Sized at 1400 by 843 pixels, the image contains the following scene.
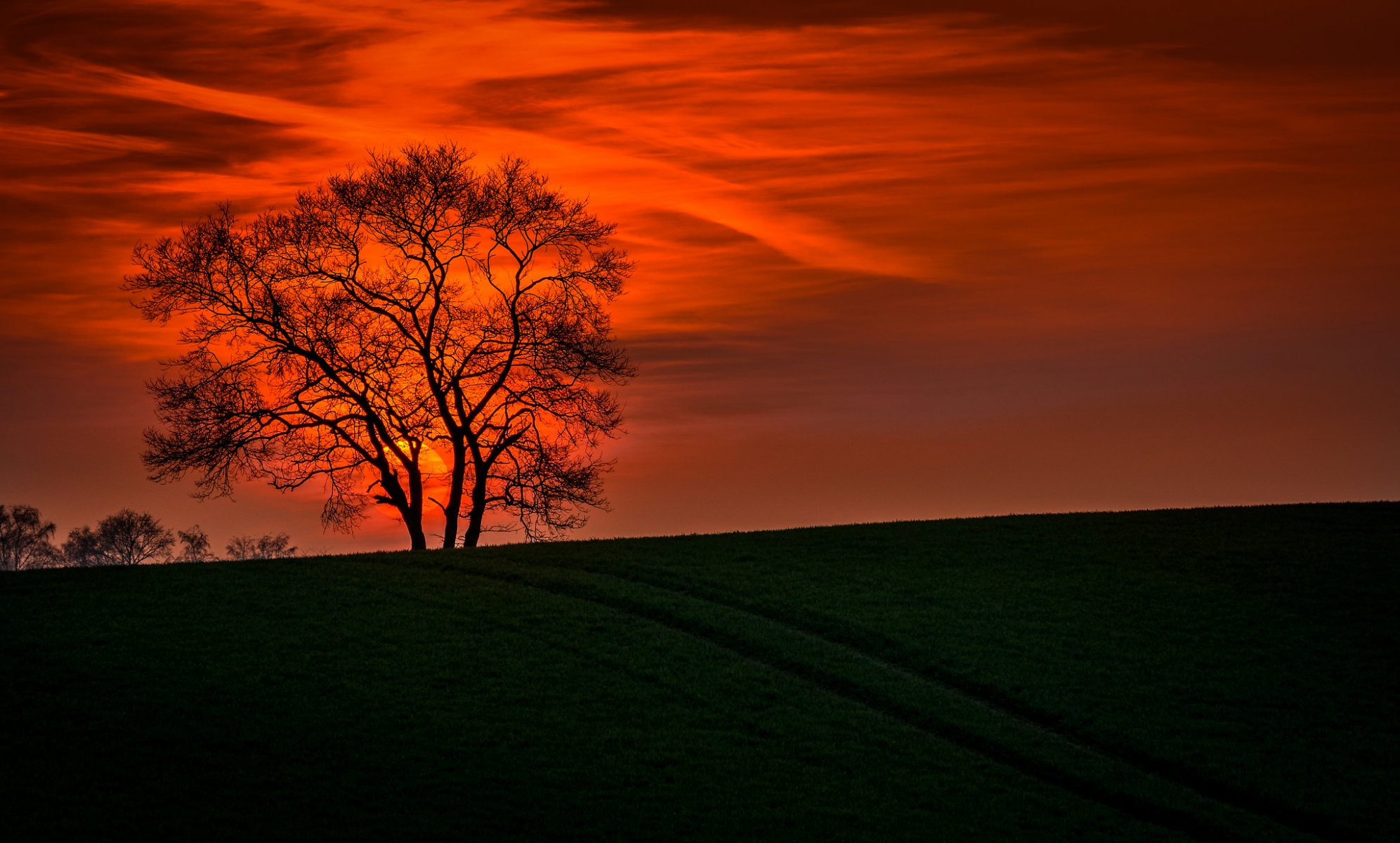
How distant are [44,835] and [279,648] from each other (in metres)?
11.3

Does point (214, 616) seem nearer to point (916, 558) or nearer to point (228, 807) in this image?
point (228, 807)

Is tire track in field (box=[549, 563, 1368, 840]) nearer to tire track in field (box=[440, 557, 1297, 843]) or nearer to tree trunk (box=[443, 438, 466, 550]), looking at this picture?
tire track in field (box=[440, 557, 1297, 843])

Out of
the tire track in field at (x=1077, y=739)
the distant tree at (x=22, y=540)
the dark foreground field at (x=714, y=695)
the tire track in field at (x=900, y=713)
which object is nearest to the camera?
the dark foreground field at (x=714, y=695)

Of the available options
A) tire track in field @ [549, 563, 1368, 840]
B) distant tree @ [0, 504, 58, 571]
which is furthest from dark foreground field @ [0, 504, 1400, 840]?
distant tree @ [0, 504, 58, 571]

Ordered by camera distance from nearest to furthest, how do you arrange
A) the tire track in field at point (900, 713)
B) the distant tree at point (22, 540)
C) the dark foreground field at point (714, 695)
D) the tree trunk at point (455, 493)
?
the dark foreground field at point (714, 695) < the tire track in field at point (900, 713) < the tree trunk at point (455, 493) < the distant tree at point (22, 540)

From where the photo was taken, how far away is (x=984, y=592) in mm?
37250

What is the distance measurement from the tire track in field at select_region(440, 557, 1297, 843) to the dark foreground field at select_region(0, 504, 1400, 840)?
0.08 meters

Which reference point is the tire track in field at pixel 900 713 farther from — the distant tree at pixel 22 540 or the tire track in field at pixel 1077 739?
the distant tree at pixel 22 540

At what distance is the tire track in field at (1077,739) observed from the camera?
2347 cm

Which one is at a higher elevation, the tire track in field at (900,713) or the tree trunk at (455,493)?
the tree trunk at (455,493)

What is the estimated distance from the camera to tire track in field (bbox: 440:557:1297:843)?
2320 cm

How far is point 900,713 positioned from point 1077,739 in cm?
409

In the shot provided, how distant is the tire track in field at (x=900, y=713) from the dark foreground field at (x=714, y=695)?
0.27ft

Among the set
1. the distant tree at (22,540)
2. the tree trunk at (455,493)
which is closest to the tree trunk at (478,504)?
the tree trunk at (455,493)
